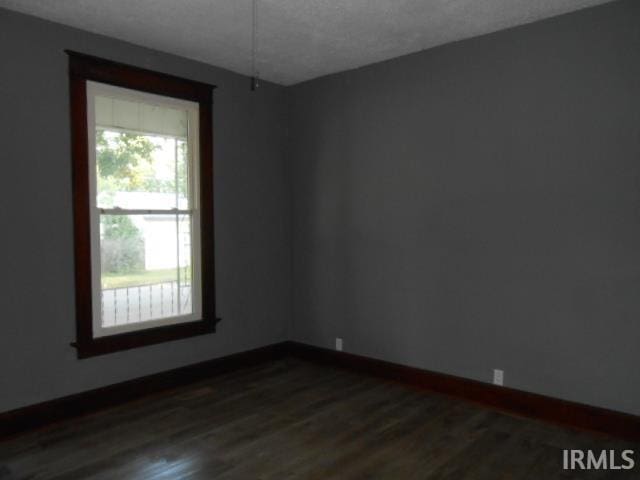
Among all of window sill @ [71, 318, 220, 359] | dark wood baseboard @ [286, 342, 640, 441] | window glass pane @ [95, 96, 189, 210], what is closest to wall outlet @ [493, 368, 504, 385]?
dark wood baseboard @ [286, 342, 640, 441]

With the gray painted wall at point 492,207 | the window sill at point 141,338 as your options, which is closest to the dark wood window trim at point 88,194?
the window sill at point 141,338

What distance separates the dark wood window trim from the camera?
354cm

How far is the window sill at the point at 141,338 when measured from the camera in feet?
11.9

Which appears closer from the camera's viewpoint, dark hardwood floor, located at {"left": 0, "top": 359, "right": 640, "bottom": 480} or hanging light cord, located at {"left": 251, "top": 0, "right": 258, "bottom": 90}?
dark hardwood floor, located at {"left": 0, "top": 359, "right": 640, "bottom": 480}

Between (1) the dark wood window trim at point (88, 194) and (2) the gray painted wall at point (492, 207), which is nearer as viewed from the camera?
(2) the gray painted wall at point (492, 207)

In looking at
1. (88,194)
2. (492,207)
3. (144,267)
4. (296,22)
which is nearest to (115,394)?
(144,267)

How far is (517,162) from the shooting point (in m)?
3.55

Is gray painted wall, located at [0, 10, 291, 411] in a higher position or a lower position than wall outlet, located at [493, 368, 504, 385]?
higher

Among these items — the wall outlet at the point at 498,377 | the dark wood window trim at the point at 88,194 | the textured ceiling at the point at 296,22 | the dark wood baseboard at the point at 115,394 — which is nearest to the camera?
the textured ceiling at the point at 296,22

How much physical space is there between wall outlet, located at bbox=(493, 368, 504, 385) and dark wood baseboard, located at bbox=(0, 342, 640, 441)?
0.14 feet

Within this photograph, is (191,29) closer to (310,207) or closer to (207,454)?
(310,207)

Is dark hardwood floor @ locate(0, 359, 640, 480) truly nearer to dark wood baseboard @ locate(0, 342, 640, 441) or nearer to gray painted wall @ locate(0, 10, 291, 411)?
dark wood baseboard @ locate(0, 342, 640, 441)

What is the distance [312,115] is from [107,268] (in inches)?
95.2

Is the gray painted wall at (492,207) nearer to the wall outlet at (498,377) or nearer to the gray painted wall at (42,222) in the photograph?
the wall outlet at (498,377)
